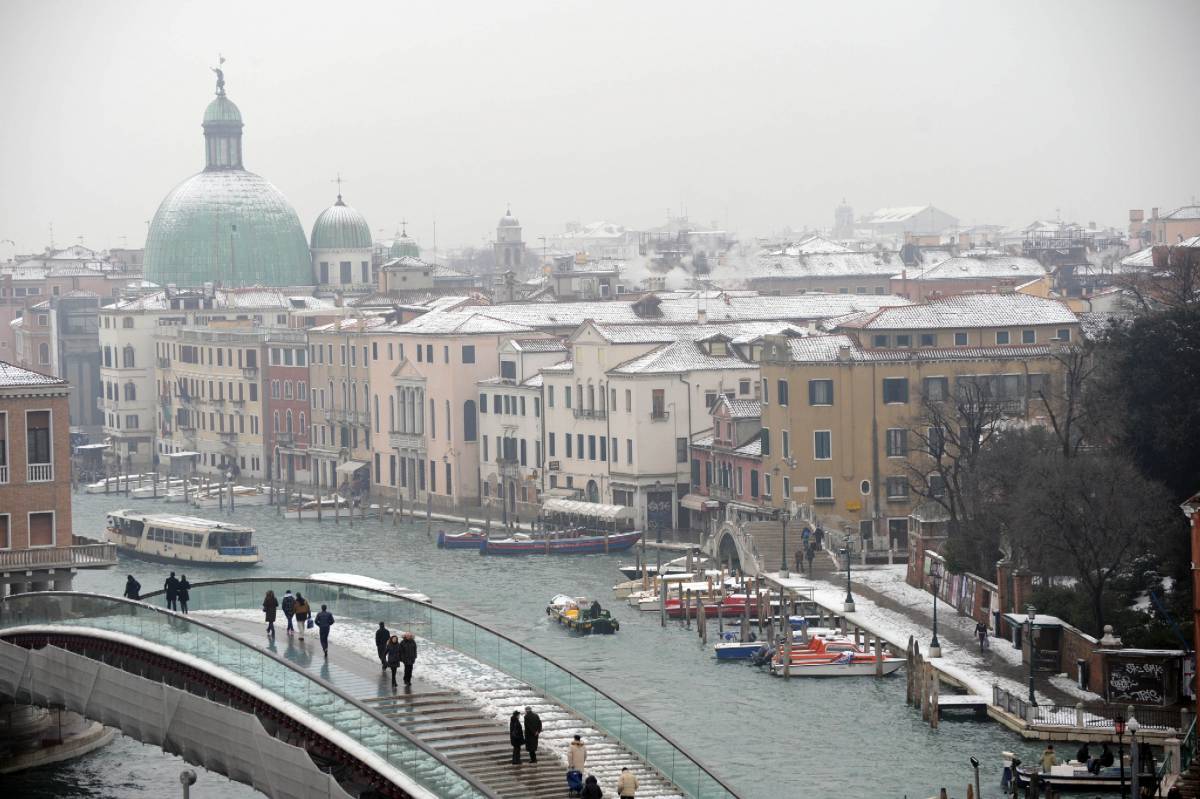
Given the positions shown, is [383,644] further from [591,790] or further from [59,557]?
[59,557]

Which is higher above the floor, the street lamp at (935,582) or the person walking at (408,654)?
the person walking at (408,654)

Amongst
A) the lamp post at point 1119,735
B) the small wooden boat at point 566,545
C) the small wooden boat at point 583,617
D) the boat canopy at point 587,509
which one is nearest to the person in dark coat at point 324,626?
the lamp post at point 1119,735

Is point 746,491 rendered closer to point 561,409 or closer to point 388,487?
point 561,409

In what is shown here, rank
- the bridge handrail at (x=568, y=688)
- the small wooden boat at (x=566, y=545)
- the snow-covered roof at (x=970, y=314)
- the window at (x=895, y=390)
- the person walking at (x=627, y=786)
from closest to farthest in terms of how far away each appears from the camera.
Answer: the person walking at (x=627, y=786) → the bridge handrail at (x=568, y=688) → the window at (x=895, y=390) → the snow-covered roof at (x=970, y=314) → the small wooden boat at (x=566, y=545)

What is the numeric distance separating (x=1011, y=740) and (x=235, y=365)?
173ft

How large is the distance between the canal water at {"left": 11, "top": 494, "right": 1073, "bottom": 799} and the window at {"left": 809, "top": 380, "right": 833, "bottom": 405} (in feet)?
18.1

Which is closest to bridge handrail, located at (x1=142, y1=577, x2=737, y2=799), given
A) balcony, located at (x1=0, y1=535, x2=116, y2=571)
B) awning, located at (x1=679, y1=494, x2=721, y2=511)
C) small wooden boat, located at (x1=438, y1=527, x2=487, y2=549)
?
balcony, located at (x1=0, y1=535, x2=116, y2=571)

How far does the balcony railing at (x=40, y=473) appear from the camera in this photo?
41.8m

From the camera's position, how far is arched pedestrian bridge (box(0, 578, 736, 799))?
27.4 metres

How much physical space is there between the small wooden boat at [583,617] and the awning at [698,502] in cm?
1136

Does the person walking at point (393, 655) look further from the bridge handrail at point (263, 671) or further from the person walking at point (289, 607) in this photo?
the person walking at point (289, 607)

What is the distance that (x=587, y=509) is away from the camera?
6188 centimetres

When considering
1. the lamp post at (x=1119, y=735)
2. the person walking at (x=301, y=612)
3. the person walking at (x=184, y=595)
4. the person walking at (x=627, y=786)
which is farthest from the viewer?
the person walking at (x=184, y=595)

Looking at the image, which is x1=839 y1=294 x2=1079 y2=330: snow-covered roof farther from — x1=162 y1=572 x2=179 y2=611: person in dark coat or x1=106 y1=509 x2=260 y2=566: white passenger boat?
x1=162 y1=572 x2=179 y2=611: person in dark coat
